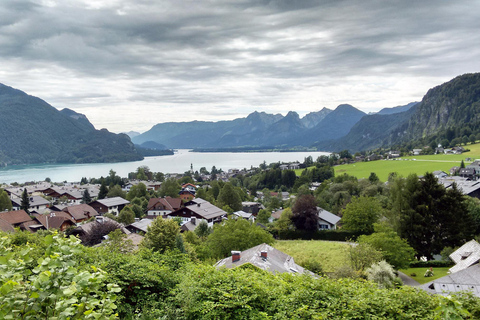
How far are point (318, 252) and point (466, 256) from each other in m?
10.8

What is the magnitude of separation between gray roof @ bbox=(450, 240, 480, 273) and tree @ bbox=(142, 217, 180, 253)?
16.8 metres

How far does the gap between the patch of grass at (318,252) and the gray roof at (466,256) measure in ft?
20.7

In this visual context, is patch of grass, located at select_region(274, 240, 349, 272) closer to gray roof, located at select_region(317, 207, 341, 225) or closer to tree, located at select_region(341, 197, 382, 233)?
tree, located at select_region(341, 197, 382, 233)

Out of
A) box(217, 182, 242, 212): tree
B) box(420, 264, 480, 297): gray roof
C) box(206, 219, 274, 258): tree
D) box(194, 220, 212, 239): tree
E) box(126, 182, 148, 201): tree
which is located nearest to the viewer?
Result: box(420, 264, 480, 297): gray roof

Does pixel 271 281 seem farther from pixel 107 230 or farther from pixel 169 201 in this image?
pixel 169 201

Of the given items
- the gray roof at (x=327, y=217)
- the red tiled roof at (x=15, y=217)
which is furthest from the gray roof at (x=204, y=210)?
the red tiled roof at (x=15, y=217)

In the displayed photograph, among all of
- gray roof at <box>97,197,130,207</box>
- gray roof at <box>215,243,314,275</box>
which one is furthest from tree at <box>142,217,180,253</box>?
gray roof at <box>97,197,130,207</box>

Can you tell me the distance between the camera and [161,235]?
21250 millimetres

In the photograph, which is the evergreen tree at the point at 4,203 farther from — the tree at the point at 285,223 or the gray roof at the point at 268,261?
the gray roof at the point at 268,261

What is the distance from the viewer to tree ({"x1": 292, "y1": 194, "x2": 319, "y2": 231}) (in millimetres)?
35594

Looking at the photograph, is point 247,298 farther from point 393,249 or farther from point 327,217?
point 327,217

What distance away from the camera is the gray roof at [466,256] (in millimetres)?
18406

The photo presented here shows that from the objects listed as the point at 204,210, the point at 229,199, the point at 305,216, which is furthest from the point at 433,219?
the point at 229,199

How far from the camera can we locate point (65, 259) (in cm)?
323
